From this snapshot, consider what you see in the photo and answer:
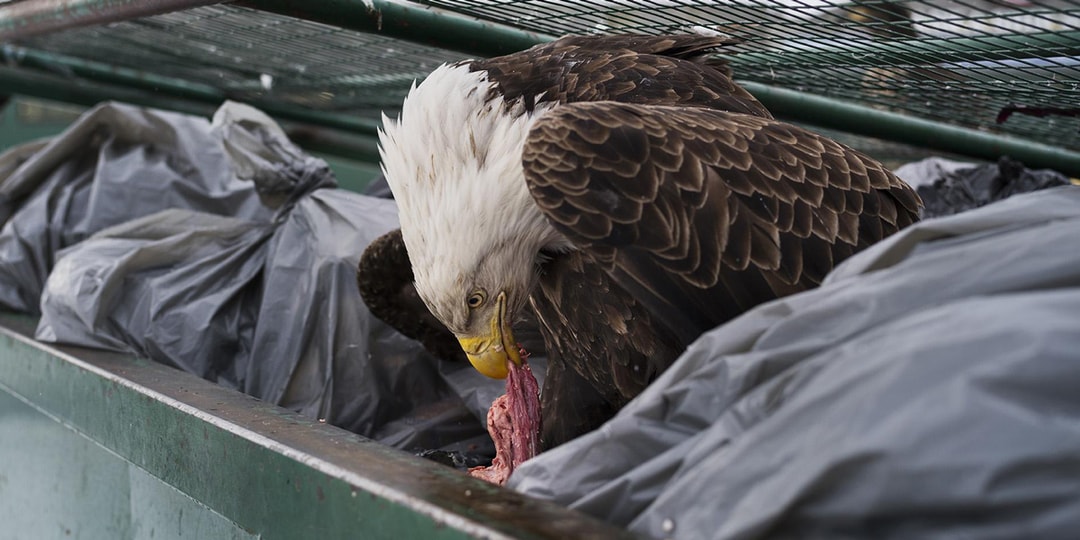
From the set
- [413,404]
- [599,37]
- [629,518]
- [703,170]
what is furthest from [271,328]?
[629,518]

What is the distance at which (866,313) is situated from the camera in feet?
3.45

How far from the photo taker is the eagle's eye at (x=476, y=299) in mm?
1657

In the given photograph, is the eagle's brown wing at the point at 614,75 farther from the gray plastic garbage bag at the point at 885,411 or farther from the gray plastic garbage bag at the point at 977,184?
Result: the gray plastic garbage bag at the point at 977,184

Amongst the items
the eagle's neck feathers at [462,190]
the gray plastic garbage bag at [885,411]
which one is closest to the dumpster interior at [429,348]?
the gray plastic garbage bag at [885,411]

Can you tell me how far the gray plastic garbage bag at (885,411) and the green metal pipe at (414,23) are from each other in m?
1.25

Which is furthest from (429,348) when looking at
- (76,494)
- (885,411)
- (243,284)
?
(885,411)

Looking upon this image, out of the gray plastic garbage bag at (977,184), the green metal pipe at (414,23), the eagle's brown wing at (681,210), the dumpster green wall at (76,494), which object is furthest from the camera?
the gray plastic garbage bag at (977,184)

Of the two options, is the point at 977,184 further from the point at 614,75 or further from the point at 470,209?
the point at 470,209

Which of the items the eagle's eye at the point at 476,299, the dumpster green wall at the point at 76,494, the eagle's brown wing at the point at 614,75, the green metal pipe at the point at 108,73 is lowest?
the dumpster green wall at the point at 76,494

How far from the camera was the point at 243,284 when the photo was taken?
2637mm

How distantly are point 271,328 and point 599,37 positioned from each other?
1179mm

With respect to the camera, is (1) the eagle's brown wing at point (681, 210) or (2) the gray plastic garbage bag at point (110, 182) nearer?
(1) the eagle's brown wing at point (681, 210)

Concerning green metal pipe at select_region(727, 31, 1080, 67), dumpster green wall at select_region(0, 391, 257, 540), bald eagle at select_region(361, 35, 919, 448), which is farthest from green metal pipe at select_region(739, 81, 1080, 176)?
dumpster green wall at select_region(0, 391, 257, 540)

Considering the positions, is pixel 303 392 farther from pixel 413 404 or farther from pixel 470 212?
pixel 470 212
